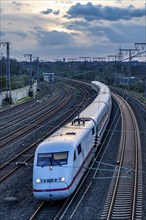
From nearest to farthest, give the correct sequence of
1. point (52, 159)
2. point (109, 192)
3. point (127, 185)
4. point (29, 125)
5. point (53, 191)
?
1. point (53, 191)
2. point (52, 159)
3. point (109, 192)
4. point (127, 185)
5. point (29, 125)

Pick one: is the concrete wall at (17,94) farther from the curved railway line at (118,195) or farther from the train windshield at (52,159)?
the train windshield at (52,159)

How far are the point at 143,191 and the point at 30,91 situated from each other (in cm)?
5820

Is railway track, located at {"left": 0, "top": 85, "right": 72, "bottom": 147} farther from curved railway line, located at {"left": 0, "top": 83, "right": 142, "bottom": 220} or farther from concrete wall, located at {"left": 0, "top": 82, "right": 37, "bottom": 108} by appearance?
concrete wall, located at {"left": 0, "top": 82, "right": 37, "bottom": 108}

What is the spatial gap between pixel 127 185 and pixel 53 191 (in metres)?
5.17

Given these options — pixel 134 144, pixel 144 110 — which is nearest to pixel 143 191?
pixel 134 144

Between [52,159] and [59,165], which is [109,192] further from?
[52,159]

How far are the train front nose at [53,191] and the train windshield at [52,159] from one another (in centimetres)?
111

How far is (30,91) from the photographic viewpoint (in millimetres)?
76688

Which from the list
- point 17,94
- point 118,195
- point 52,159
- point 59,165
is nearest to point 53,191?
point 59,165

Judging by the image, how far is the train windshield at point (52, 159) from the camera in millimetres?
18484

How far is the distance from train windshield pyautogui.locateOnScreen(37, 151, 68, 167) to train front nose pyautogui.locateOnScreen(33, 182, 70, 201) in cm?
111

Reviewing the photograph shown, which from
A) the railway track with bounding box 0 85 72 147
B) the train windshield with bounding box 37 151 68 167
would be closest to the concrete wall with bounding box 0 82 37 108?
the railway track with bounding box 0 85 72 147

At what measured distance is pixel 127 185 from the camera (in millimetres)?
21156

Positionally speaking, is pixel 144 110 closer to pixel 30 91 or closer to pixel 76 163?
pixel 30 91
